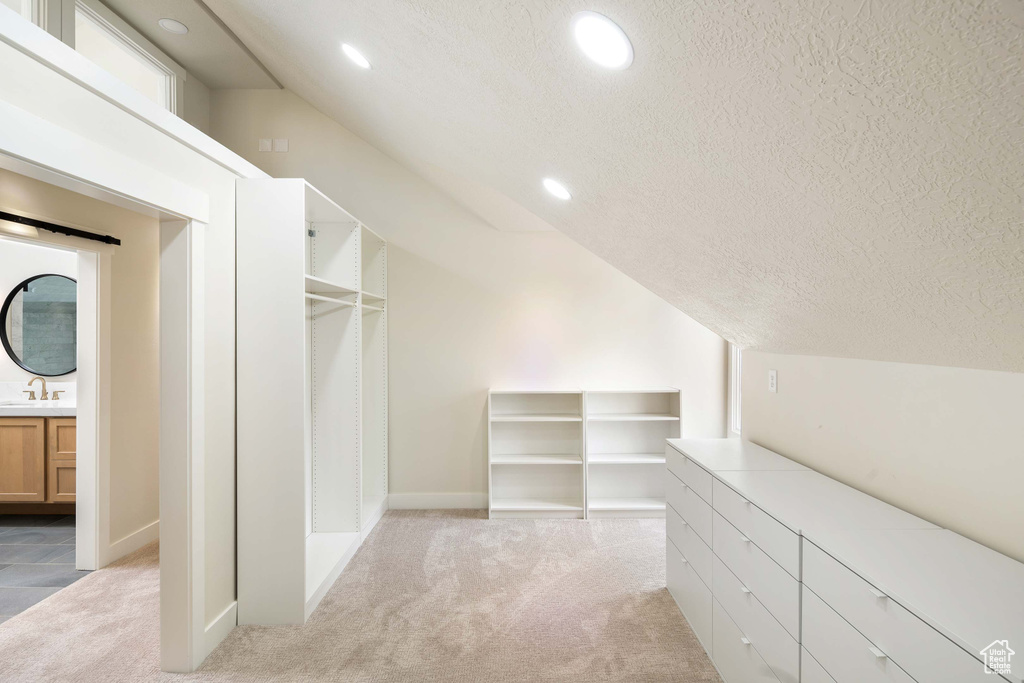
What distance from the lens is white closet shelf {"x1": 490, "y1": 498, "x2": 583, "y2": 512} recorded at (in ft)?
12.4

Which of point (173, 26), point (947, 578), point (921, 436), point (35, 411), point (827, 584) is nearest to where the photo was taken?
point (947, 578)

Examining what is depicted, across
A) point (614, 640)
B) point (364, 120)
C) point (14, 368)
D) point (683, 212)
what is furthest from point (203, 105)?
point (614, 640)

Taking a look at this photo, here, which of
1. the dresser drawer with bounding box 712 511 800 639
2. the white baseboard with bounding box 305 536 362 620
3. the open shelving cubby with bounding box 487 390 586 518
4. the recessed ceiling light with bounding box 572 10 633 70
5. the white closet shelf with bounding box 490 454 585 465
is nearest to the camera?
the recessed ceiling light with bounding box 572 10 633 70

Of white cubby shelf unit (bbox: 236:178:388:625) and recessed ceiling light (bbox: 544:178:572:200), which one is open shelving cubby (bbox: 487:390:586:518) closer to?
white cubby shelf unit (bbox: 236:178:388:625)

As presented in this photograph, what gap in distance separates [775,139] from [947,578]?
3.42ft

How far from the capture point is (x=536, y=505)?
12.5 feet

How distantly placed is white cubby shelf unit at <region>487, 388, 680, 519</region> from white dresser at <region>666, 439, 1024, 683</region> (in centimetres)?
167

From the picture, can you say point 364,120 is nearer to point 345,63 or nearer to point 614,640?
point 345,63

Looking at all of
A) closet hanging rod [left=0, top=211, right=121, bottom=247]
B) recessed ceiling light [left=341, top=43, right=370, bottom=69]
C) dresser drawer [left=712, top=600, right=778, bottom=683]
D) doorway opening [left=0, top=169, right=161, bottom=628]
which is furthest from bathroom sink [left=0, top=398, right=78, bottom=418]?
dresser drawer [left=712, top=600, right=778, bottom=683]

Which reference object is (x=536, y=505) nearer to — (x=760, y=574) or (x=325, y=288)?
(x=325, y=288)

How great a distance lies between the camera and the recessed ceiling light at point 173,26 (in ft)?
9.31

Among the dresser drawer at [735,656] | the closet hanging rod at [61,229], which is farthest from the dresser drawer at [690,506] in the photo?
the closet hanging rod at [61,229]

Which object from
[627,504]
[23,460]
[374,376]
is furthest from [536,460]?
[23,460]

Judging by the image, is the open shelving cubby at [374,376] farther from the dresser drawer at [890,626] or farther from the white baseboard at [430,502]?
the dresser drawer at [890,626]
